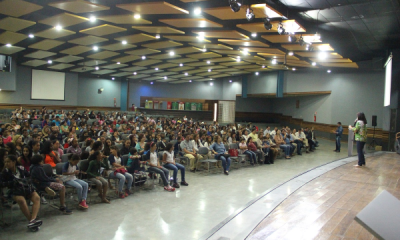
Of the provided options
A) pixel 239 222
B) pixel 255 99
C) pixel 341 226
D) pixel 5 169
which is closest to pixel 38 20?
pixel 5 169

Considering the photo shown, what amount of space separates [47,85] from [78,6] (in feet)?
49.9

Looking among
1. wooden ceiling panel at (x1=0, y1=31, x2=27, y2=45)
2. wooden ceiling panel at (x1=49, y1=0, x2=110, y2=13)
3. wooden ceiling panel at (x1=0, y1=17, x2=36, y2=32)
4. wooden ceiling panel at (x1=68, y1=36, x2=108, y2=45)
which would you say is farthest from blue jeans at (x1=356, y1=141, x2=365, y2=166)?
wooden ceiling panel at (x1=0, y1=31, x2=27, y2=45)

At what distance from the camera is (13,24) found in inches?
350

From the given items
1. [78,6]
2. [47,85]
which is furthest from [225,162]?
[47,85]

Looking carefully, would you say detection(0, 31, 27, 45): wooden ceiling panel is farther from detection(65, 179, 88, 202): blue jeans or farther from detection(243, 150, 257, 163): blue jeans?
detection(243, 150, 257, 163): blue jeans

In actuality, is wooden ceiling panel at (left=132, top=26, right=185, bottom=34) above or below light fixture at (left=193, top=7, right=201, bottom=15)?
above

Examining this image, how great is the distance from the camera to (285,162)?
1000cm

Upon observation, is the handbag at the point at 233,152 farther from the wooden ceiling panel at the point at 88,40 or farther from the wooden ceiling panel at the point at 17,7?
the wooden ceiling panel at the point at 17,7

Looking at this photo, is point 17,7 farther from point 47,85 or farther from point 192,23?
point 47,85

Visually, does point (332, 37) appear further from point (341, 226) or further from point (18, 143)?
point (18, 143)

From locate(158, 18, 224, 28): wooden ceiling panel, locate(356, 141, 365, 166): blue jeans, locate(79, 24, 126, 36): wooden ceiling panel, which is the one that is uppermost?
locate(79, 24, 126, 36): wooden ceiling panel

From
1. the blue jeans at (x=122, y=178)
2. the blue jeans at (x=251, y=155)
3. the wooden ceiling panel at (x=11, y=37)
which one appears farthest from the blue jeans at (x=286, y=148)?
the wooden ceiling panel at (x=11, y=37)

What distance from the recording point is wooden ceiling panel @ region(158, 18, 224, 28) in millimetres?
7863

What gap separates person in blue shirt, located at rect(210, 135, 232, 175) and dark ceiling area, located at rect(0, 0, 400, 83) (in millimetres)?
3777
